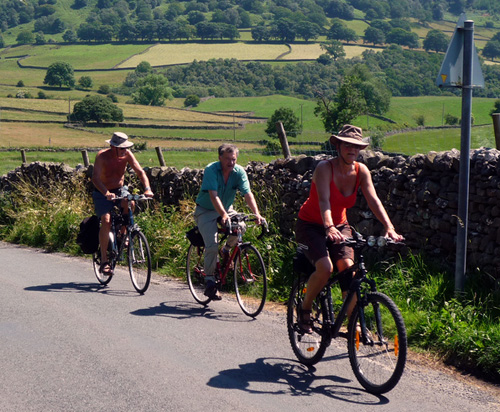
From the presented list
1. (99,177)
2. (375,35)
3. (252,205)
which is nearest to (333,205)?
(252,205)

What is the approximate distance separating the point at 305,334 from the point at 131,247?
3.74m

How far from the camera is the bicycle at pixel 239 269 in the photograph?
7.85m

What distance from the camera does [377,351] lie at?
17.7 feet

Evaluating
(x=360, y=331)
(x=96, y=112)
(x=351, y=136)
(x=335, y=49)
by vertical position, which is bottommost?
(x=96, y=112)

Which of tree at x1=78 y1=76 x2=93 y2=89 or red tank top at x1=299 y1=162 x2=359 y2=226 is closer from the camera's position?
red tank top at x1=299 y1=162 x2=359 y2=226

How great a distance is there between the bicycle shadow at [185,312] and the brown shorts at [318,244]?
1981 millimetres

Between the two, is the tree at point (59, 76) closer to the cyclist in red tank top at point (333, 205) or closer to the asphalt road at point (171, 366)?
the asphalt road at point (171, 366)

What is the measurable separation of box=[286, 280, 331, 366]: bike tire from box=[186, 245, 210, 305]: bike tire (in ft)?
7.46

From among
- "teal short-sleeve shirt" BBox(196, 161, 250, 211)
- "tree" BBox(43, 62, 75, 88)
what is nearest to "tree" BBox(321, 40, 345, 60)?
"tree" BBox(43, 62, 75, 88)

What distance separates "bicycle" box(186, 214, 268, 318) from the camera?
25.8 feet

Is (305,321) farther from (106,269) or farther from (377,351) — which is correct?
(106,269)

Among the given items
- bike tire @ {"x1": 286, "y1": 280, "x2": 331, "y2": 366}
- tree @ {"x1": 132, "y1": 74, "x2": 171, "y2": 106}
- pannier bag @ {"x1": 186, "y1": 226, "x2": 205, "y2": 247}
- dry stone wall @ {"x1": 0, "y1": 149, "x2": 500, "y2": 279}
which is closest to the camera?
bike tire @ {"x1": 286, "y1": 280, "x2": 331, "y2": 366}

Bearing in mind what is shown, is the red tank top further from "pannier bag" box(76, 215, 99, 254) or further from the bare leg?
"pannier bag" box(76, 215, 99, 254)

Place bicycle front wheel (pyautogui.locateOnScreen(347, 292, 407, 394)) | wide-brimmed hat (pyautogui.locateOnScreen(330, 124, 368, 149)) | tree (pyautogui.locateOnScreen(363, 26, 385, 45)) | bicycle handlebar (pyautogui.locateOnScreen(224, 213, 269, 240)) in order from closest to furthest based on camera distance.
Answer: bicycle front wheel (pyautogui.locateOnScreen(347, 292, 407, 394)) < wide-brimmed hat (pyautogui.locateOnScreen(330, 124, 368, 149)) < bicycle handlebar (pyautogui.locateOnScreen(224, 213, 269, 240)) < tree (pyautogui.locateOnScreen(363, 26, 385, 45))
